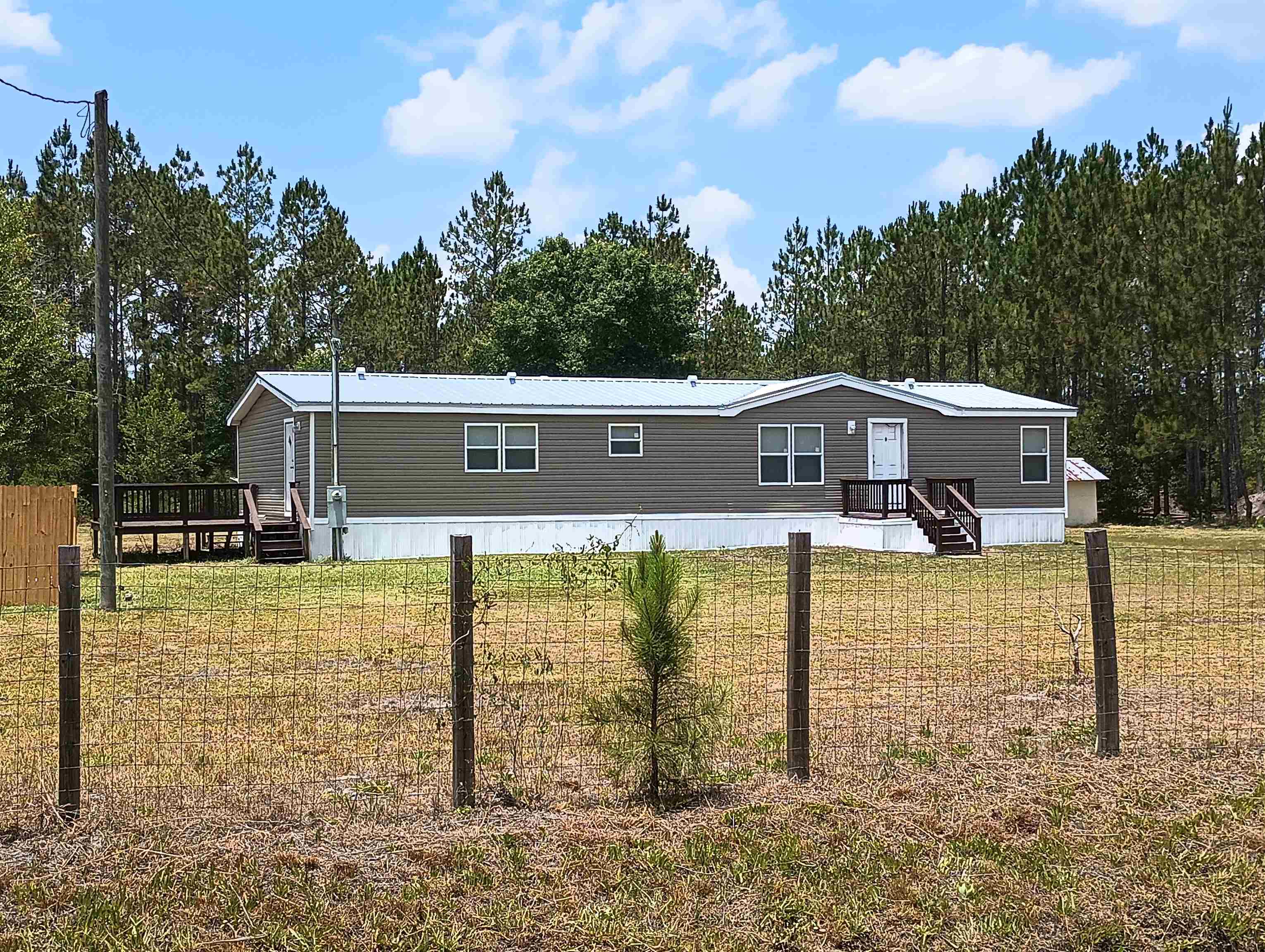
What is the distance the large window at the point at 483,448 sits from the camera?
72.8ft

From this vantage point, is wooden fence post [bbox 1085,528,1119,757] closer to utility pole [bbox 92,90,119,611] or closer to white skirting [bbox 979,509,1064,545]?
utility pole [bbox 92,90,119,611]

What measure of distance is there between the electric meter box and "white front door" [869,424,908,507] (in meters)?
10.5

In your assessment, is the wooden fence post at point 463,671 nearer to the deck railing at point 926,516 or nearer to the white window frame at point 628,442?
the white window frame at point 628,442

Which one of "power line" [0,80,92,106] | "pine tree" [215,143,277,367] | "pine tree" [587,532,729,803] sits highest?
"pine tree" [215,143,277,367]

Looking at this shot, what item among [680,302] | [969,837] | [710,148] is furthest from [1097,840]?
[680,302]

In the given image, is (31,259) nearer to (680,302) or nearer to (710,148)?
(710,148)

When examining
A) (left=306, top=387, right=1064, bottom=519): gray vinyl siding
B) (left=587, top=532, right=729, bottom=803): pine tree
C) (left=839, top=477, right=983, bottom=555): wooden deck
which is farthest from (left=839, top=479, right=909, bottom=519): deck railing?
(left=587, top=532, right=729, bottom=803): pine tree

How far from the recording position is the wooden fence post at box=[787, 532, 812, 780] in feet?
17.6

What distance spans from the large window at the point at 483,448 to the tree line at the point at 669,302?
1140 cm

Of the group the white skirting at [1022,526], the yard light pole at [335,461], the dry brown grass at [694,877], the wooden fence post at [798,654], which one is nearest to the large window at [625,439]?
the yard light pole at [335,461]

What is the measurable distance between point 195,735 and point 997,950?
4725 mm

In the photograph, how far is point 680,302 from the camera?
4231 cm

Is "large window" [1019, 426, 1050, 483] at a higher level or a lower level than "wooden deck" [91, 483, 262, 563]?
higher

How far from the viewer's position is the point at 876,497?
2389 centimetres
